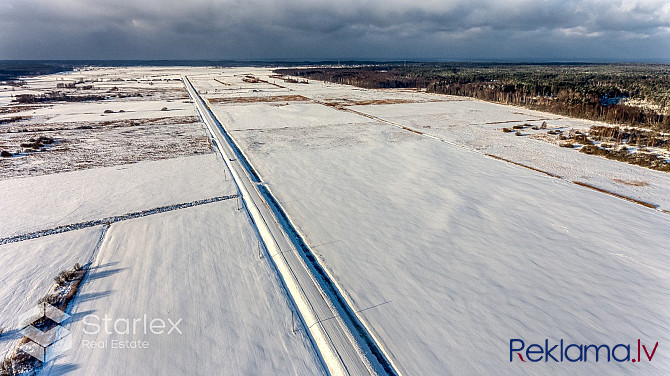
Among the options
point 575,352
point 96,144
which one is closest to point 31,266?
point 575,352

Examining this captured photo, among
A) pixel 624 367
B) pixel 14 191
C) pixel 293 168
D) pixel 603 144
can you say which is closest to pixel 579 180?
pixel 603 144

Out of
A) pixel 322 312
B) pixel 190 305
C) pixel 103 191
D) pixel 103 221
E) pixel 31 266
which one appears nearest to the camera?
pixel 322 312

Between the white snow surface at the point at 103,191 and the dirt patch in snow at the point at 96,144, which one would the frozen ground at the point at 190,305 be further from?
the dirt patch in snow at the point at 96,144

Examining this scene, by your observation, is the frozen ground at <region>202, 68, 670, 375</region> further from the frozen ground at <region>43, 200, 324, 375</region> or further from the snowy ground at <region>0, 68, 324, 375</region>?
the snowy ground at <region>0, 68, 324, 375</region>

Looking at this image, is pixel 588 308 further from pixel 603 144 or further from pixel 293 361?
pixel 603 144

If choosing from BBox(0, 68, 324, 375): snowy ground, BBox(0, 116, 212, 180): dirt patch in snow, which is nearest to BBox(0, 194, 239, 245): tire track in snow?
BBox(0, 68, 324, 375): snowy ground

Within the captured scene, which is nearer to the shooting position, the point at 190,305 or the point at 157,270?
the point at 190,305

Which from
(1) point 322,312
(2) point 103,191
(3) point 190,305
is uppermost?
(2) point 103,191

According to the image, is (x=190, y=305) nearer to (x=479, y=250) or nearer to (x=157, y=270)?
(x=157, y=270)

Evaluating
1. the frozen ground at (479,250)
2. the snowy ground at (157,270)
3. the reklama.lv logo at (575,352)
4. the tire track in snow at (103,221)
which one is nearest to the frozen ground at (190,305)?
the snowy ground at (157,270)
